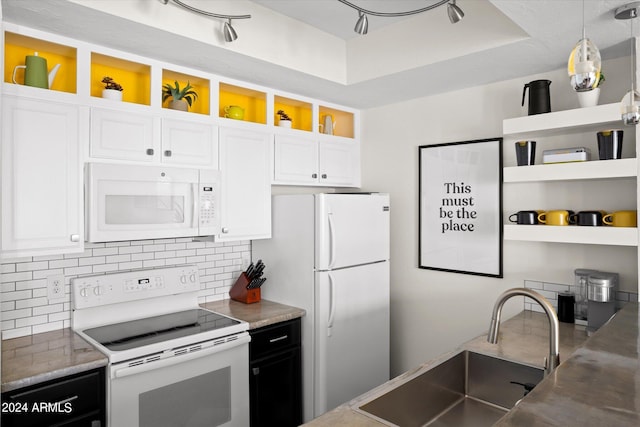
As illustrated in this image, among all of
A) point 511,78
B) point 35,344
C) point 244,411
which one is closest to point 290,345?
point 244,411

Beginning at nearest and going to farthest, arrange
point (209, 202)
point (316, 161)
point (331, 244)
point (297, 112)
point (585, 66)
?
point (585, 66) → point (209, 202) → point (331, 244) → point (316, 161) → point (297, 112)

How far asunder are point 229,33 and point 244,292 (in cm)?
174

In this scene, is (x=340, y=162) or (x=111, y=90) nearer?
(x=111, y=90)

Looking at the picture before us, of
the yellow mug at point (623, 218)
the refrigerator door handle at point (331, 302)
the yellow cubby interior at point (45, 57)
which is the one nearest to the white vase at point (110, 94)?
the yellow cubby interior at point (45, 57)

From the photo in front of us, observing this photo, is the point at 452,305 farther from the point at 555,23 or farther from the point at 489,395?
the point at 555,23

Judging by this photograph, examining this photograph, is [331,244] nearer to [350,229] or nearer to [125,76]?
[350,229]

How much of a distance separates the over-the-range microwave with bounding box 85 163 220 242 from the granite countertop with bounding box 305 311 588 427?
5.03 ft

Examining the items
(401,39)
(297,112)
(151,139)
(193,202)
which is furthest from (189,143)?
(401,39)

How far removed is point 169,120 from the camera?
8.48 ft

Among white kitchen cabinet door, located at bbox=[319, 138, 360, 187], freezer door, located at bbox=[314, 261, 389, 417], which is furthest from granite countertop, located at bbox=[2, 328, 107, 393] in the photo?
white kitchen cabinet door, located at bbox=[319, 138, 360, 187]

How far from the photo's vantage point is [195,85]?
2902mm

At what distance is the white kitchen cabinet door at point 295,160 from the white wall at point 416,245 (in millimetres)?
614

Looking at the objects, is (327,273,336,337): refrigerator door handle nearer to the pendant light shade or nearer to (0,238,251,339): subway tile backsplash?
(0,238,251,339): subway tile backsplash

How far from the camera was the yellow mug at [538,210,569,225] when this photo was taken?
249 cm
